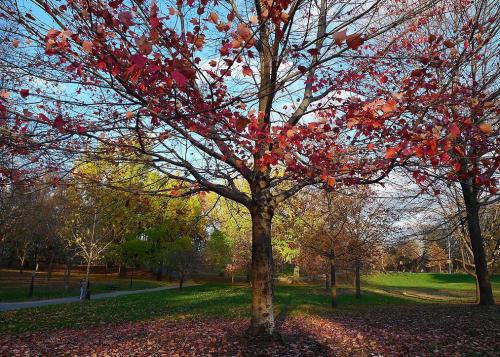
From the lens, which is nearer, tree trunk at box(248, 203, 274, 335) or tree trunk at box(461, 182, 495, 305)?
tree trunk at box(248, 203, 274, 335)

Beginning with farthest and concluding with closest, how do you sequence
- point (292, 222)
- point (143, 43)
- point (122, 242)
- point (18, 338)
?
point (122, 242) < point (292, 222) < point (18, 338) < point (143, 43)

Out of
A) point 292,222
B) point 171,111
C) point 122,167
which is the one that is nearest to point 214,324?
point 122,167

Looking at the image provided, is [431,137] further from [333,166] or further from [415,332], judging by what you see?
[415,332]

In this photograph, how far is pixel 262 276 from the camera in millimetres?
7254

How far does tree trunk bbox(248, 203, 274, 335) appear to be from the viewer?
7.12 meters

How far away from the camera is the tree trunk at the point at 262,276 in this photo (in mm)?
7117

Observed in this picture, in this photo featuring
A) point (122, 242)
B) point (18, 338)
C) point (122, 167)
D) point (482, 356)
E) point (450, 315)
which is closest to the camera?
point (482, 356)

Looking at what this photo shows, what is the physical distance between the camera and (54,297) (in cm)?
2253

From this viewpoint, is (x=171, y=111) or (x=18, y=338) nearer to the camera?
(x=171, y=111)

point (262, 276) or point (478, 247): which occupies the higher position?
point (478, 247)

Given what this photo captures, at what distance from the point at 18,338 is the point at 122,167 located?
5169 millimetres

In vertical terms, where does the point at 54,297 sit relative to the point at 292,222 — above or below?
below

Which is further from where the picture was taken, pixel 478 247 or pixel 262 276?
pixel 478 247

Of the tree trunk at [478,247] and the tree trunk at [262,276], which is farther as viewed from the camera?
the tree trunk at [478,247]
